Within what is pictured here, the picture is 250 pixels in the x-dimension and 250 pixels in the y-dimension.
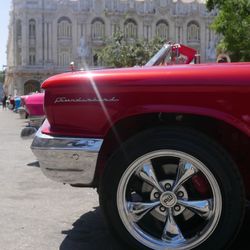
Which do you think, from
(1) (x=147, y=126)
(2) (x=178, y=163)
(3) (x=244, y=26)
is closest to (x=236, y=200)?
(2) (x=178, y=163)

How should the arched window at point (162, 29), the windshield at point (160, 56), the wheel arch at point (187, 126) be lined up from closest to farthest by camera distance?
1. the wheel arch at point (187, 126)
2. the windshield at point (160, 56)
3. the arched window at point (162, 29)

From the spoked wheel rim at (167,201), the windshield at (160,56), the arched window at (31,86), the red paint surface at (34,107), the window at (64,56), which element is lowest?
the spoked wheel rim at (167,201)

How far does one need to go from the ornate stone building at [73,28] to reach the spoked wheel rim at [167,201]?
249 feet

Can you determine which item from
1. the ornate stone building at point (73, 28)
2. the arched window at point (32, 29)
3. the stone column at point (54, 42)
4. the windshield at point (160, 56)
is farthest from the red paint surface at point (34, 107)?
the arched window at point (32, 29)

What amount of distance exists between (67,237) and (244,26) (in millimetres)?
20075

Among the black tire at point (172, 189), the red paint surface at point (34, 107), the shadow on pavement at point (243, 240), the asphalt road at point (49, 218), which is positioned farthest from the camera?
the red paint surface at point (34, 107)

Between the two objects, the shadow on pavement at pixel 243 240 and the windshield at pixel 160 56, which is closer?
the shadow on pavement at pixel 243 240

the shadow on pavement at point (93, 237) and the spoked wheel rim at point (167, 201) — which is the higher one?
the spoked wheel rim at point (167, 201)

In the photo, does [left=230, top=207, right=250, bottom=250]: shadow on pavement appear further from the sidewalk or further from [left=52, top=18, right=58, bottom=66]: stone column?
[left=52, top=18, right=58, bottom=66]: stone column

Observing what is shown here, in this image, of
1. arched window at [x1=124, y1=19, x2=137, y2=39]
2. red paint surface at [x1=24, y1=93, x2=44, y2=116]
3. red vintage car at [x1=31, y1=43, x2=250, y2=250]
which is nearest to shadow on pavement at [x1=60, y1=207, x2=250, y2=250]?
red vintage car at [x1=31, y1=43, x2=250, y2=250]

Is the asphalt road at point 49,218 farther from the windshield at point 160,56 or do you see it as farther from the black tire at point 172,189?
the windshield at point 160,56

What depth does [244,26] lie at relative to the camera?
22562 mm

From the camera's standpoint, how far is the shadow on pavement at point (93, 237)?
3.69 m

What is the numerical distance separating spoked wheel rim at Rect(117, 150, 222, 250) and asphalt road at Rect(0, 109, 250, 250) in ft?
1.17
